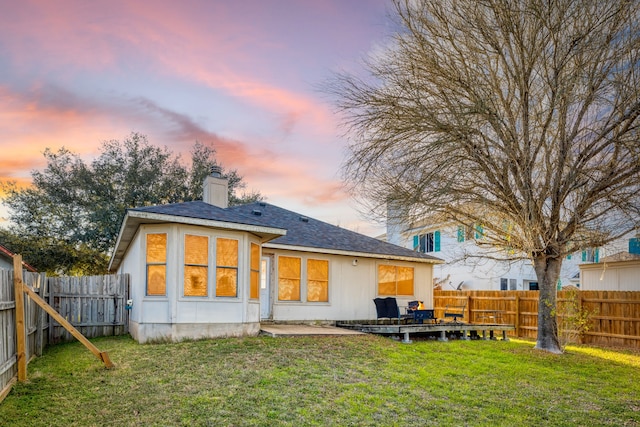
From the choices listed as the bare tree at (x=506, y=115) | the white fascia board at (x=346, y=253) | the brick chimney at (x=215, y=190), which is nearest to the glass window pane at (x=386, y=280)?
the white fascia board at (x=346, y=253)

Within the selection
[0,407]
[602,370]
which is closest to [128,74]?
[0,407]

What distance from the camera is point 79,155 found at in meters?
24.6

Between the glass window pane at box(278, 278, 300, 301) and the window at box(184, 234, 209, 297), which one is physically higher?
the window at box(184, 234, 209, 297)

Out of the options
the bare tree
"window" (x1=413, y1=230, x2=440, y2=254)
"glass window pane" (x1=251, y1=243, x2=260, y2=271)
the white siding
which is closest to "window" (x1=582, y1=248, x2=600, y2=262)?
"window" (x1=413, y1=230, x2=440, y2=254)

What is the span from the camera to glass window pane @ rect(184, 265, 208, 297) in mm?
10359

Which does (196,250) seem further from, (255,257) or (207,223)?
(255,257)

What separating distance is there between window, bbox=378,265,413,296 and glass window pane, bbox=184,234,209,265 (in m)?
7.41

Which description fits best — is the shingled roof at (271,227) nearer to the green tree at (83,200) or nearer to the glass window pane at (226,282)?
the glass window pane at (226,282)

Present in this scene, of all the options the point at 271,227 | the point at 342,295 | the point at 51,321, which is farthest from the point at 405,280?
the point at 51,321

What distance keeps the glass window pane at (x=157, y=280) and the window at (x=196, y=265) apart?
45 cm

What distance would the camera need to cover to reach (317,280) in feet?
49.0

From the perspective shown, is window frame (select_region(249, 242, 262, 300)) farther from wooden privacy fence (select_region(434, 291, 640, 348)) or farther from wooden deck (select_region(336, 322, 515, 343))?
wooden privacy fence (select_region(434, 291, 640, 348))

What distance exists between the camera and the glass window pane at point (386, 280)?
1627 centimetres

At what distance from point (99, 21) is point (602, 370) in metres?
13.2
